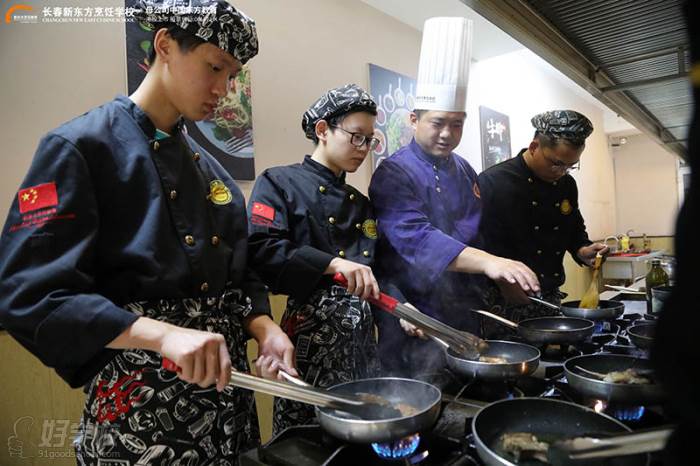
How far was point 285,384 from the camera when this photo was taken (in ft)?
3.07

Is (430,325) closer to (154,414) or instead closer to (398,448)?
(398,448)

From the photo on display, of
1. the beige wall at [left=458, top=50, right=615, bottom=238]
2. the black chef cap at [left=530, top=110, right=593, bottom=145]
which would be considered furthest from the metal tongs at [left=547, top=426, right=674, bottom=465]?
the beige wall at [left=458, top=50, right=615, bottom=238]

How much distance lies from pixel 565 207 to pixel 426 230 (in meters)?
1.42

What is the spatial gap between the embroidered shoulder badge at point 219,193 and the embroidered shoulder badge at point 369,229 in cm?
63

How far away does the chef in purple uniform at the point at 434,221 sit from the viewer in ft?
5.60

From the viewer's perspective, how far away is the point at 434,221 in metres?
1.94

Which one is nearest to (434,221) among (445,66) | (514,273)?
(514,273)

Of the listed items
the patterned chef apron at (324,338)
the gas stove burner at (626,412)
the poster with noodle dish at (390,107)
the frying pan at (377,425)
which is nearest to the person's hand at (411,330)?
the patterned chef apron at (324,338)

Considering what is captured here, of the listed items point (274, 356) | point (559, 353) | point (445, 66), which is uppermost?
point (445, 66)

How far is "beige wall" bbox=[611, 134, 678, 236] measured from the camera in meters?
9.41

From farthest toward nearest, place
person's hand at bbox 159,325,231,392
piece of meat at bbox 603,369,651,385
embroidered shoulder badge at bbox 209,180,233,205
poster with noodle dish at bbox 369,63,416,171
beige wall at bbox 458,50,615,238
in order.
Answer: beige wall at bbox 458,50,615,238, poster with noodle dish at bbox 369,63,416,171, embroidered shoulder badge at bbox 209,180,233,205, piece of meat at bbox 603,369,651,385, person's hand at bbox 159,325,231,392

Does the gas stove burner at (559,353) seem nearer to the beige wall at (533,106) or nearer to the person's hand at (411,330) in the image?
the person's hand at (411,330)

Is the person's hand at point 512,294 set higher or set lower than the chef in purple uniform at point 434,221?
lower

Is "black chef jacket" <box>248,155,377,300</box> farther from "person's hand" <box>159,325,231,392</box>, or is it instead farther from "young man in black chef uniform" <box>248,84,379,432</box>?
"person's hand" <box>159,325,231,392</box>
